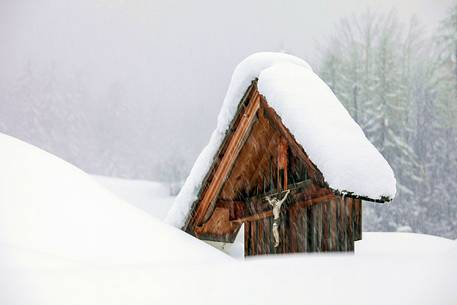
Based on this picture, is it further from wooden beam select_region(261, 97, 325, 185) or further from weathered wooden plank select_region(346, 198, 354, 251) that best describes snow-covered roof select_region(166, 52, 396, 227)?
weathered wooden plank select_region(346, 198, 354, 251)

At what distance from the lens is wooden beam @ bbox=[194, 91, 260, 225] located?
618 cm

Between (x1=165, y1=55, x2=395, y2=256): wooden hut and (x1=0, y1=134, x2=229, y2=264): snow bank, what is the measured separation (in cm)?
150

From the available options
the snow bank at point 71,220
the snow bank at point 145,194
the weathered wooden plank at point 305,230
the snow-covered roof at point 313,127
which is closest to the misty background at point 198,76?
the snow bank at point 145,194

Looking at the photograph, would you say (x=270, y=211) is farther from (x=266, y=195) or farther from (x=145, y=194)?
(x=145, y=194)

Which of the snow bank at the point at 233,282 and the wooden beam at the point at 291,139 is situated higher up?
the wooden beam at the point at 291,139

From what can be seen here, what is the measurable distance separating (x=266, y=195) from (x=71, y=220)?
2.99m

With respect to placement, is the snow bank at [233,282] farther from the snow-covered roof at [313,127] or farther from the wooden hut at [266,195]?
the wooden hut at [266,195]

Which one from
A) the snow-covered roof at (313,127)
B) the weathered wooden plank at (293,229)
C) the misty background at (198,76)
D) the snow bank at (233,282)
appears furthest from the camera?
the misty background at (198,76)

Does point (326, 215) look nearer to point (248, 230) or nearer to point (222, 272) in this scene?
point (248, 230)

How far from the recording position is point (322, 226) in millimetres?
6199

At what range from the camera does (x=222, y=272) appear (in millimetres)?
3113

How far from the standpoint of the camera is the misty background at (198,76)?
2786cm

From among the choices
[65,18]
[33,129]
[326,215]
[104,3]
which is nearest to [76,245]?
[326,215]

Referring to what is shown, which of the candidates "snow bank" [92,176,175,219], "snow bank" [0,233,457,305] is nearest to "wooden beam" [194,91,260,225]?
"snow bank" [0,233,457,305]
